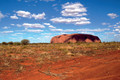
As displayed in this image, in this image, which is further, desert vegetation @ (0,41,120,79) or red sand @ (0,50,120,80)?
desert vegetation @ (0,41,120,79)

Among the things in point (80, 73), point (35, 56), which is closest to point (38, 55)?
point (35, 56)

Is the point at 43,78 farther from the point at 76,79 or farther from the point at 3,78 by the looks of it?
the point at 3,78

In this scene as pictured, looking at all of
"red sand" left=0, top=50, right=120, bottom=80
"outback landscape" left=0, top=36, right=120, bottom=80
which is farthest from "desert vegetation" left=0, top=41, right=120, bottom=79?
"red sand" left=0, top=50, right=120, bottom=80

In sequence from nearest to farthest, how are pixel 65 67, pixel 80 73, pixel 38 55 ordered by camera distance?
pixel 80 73 < pixel 65 67 < pixel 38 55

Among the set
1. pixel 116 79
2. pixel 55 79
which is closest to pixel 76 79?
pixel 55 79

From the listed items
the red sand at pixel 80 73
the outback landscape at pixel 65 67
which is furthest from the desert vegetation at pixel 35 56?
the red sand at pixel 80 73

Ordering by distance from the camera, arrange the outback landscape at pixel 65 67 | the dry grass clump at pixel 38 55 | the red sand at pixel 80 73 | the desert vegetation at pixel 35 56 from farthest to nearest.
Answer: the dry grass clump at pixel 38 55
the desert vegetation at pixel 35 56
the outback landscape at pixel 65 67
the red sand at pixel 80 73

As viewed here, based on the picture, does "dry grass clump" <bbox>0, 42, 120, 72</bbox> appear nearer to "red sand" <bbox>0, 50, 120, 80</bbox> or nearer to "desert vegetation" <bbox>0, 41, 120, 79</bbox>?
"desert vegetation" <bbox>0, 41, 120, 79</bbox>

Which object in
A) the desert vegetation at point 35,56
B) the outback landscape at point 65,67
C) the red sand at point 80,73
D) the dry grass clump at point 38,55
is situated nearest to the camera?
the red sand at point 80,73

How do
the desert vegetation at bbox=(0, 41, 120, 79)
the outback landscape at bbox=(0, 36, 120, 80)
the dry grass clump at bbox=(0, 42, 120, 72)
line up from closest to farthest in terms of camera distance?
the outback landscape at bbox=(0, 36, 120, 80), the desert vegetation at bbox=(0, 41, 120, 79), the dry grass clump at bbox=(0, 42, 120, 72)

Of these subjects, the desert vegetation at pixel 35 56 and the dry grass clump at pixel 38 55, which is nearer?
the desert vegetation at pixel 35 56

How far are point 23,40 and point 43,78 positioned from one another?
35.8m

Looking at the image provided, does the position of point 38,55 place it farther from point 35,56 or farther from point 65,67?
point 65,67

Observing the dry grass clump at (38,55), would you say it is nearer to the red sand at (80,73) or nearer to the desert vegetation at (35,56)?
the desert vegetation at (35,56)
